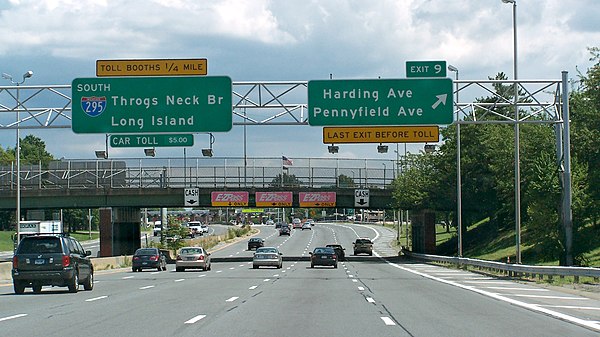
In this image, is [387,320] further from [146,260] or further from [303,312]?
[146,260]

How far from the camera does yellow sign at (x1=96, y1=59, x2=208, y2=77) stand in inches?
1361

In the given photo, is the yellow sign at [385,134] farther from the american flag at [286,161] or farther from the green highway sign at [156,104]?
the american flag at [286,161]

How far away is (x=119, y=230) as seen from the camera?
72.2 metres

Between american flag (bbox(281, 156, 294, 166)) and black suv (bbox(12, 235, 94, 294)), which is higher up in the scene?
american flag (bbox(281, 156, 294, 166))

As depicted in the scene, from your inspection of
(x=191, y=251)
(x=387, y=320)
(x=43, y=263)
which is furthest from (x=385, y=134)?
(x=191, y=251)

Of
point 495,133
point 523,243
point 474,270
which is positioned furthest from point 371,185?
point 474,270

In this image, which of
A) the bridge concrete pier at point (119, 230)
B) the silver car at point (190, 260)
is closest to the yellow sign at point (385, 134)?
the silver car at point (190, 260)

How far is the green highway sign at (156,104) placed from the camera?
3444cm

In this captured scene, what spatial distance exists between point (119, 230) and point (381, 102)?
43.6m

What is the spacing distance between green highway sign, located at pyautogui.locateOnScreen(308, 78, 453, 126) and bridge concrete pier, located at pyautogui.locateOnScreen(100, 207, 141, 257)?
40291 millimetres

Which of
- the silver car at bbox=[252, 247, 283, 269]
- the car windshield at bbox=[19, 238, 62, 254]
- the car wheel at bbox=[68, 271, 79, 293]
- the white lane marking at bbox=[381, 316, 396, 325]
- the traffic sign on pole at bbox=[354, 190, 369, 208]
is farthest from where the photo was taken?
the traffic sign on pole at bbox=[354, 190, 369, 208]

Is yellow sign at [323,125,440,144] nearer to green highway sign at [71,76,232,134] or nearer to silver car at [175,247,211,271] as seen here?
green highway sign at [71,76,232,134]

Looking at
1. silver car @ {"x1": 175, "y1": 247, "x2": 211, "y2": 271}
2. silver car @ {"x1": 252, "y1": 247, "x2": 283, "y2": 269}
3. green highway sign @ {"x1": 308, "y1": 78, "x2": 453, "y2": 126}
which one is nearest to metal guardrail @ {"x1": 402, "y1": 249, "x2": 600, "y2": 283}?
green highway sign @ {"x1": 308, "y1": 78, "x2": 453, "y2": 126}

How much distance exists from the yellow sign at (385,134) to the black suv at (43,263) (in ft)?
39.1
